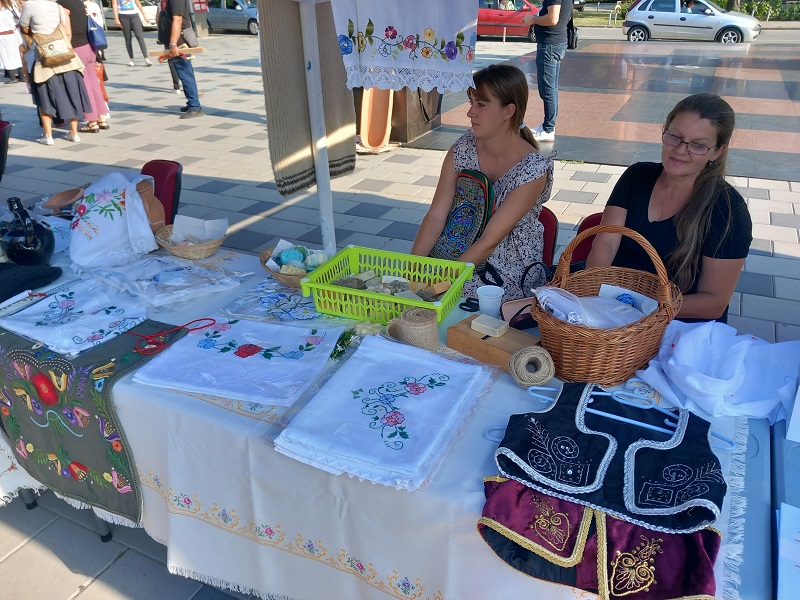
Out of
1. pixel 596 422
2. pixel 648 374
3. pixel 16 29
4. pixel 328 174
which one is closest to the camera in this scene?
pixel 596 422

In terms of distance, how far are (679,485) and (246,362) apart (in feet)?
3.68

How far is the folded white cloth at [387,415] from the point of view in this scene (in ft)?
4.28

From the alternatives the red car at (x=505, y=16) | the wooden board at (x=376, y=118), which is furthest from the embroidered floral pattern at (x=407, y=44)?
the red car at (x=505, y=16)

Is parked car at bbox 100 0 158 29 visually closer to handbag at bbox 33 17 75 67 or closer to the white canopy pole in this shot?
handbag at bbox 33 17 75 67

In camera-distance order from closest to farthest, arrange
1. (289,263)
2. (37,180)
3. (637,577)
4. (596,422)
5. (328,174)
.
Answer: (637,577)
(596,422)
(289,263)
(328,174)
(37,180)

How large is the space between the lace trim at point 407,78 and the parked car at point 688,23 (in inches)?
567

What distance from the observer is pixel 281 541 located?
152 cm

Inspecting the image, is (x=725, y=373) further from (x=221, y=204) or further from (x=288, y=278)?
(x=221, y=204)

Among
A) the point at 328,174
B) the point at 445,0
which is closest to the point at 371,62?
the point at 445,0

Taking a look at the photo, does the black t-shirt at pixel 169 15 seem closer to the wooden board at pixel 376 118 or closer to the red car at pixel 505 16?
the wooden board at pixel 376 118

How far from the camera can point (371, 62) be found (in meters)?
2.29

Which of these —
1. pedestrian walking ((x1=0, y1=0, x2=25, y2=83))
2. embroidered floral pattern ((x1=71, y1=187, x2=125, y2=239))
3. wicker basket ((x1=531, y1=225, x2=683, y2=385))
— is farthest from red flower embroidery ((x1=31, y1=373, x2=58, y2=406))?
pedestrian walking ((x1=0, y1=0, x2=25, y2=83))

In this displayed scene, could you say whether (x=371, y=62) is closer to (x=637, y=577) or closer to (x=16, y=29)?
(x=637, y=577)

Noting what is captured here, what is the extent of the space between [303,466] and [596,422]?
67cm
